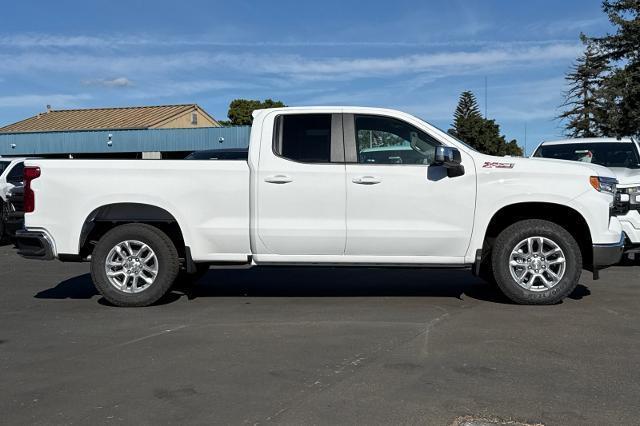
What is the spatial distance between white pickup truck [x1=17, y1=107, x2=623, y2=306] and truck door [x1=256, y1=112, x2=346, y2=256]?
0.04ft

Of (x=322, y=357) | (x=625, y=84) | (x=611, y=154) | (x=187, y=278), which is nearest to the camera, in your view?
(x=322, y=357)

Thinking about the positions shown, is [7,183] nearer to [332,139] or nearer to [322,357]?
[332,139]

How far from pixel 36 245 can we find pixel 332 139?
131 inches

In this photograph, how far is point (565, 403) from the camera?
3943mm

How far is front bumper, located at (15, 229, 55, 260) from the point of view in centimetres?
677

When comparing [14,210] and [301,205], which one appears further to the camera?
[14,210]

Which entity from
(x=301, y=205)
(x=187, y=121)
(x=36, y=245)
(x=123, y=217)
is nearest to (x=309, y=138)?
(x=301, y=205)

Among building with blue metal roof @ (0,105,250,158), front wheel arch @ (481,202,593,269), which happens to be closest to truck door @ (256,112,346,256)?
front wheel arch @ (481,202,593,269)

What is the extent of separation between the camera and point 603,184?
666 centimetres

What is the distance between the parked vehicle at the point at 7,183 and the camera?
13057mm

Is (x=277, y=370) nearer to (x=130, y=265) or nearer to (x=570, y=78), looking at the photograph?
(x=130, y=265)

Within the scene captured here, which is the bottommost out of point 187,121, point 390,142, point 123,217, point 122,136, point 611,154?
point 123,217

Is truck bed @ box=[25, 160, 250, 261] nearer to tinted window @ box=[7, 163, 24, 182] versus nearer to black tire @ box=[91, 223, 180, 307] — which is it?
black tire @ box=[91, 223, 180, 307]

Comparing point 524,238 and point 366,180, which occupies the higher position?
point 366,180
